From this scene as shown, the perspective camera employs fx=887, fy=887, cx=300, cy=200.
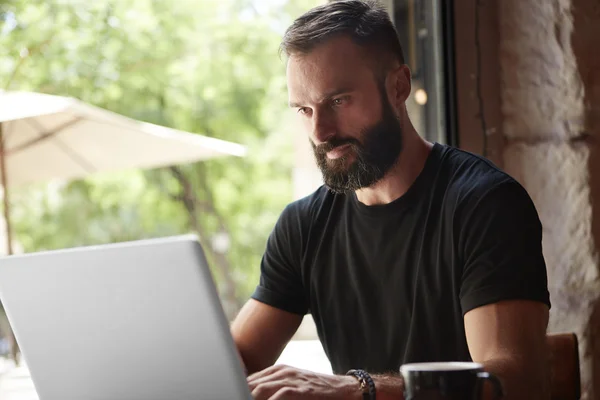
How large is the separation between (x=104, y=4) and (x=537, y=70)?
701 centimetres

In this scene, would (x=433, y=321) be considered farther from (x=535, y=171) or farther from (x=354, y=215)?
(x=535, y=171)

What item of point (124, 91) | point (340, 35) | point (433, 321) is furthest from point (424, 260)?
point (124, 91)

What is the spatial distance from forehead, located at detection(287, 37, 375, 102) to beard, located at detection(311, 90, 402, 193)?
94 millimetres

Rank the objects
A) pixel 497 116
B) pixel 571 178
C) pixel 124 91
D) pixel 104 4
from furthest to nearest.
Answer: pixel 124 91
pixel 104 4
pixel 497 116
pixel 571 178

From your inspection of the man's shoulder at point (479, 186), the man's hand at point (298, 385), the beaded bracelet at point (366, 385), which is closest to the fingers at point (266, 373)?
the man's hand at point (298, 385)

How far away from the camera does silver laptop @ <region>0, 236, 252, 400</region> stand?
95 centimetres

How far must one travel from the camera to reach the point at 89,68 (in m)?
9.02

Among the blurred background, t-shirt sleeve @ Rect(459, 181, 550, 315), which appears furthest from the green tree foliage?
t-shirt sleeve @ Rect(459, 181, 550, 315)

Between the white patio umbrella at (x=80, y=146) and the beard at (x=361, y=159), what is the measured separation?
337 centimetres

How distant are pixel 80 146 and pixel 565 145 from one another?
12.6 feet

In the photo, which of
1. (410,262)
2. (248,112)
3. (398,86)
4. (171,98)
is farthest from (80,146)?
(248,112)

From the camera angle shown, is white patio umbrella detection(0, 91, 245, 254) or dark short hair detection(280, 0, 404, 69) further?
white patio umbrella detection(0, 91, 245, 254)

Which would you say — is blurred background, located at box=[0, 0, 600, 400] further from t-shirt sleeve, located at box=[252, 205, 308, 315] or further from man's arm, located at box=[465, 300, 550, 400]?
man's arm, located at box=[465, 300, 550, 400]

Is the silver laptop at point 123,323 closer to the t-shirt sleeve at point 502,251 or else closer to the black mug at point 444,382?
the black mug at point 444,382
